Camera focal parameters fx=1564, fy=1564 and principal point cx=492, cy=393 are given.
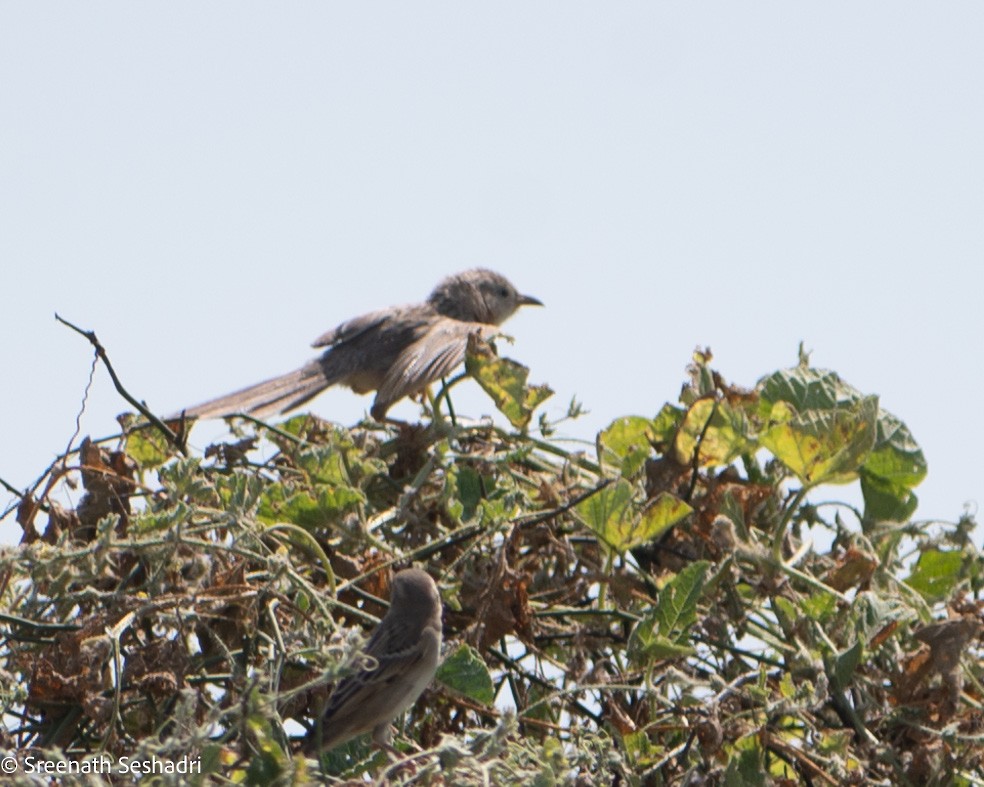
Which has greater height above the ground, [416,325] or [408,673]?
[416,325]

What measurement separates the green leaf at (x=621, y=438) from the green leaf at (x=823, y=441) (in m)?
0.40

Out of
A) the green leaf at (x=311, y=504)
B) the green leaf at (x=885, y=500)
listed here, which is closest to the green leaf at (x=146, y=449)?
the green leaf at (x=311, y=504)

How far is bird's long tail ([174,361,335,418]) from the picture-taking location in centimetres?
656

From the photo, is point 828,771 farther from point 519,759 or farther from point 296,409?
point 296,409

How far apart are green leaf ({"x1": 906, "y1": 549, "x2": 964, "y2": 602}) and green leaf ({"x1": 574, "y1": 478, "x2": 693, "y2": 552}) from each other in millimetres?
749

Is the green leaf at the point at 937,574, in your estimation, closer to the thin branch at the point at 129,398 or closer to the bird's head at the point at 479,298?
the thin branch at the point at 129,398

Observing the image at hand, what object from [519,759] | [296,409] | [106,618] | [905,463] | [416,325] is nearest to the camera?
[519,759]

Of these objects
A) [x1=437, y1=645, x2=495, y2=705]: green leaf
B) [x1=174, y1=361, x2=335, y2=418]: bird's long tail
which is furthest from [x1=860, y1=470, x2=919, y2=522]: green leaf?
[x1=174, y1=361, x2=335, y2=418]: bird's long tail

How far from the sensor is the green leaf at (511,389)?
488 centimetres

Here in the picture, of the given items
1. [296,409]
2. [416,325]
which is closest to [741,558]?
[296,409]

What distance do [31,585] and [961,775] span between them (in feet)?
7.96

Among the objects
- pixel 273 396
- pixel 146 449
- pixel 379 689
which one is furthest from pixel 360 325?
pixel 379 689

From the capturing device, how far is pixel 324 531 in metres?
4.52

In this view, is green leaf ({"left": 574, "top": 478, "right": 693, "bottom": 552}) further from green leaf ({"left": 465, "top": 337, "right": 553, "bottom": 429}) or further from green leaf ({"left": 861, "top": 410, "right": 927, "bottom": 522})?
green leaf ({"left": 861, "top": 410, "right": 927, "bottom": 522})
